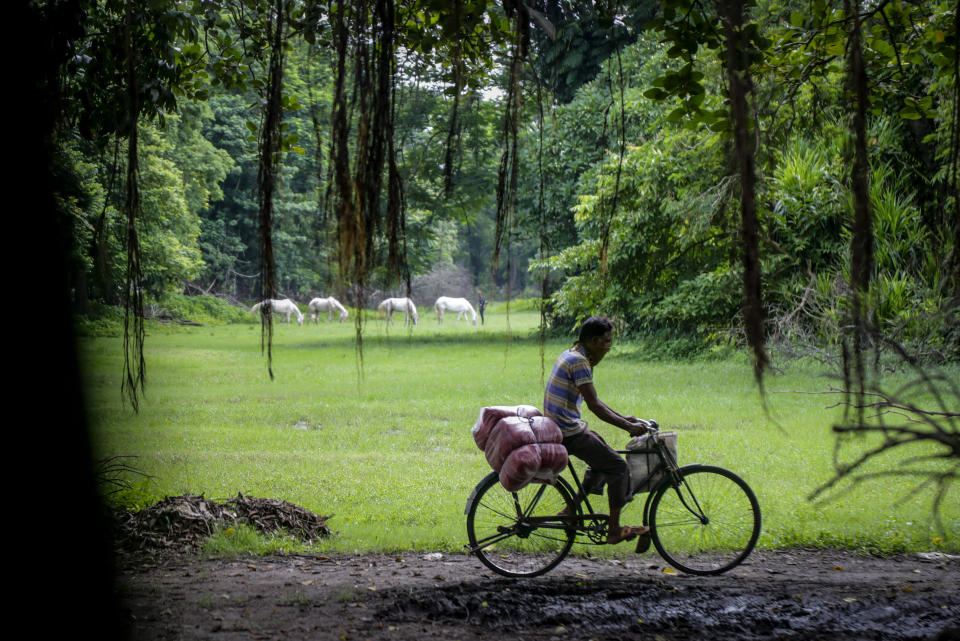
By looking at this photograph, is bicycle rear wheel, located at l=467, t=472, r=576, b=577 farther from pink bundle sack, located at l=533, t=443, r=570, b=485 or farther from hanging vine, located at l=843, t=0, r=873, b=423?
hanging vine, located at l=843, t=0, r=873, b=423

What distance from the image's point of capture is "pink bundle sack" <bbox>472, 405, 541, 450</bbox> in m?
4.27

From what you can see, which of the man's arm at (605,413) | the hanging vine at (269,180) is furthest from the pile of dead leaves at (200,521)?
the hanging vine at (269,180)

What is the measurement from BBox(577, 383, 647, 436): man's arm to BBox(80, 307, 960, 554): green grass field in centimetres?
47

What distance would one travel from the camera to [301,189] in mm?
30781

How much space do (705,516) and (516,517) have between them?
1119mm

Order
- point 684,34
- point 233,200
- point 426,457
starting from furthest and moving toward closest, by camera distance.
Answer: point 233,200 → point 426,457 → point 684,34

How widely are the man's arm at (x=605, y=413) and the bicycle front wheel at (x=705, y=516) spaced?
394mm

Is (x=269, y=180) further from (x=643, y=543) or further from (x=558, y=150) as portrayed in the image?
(x=643, y=543)

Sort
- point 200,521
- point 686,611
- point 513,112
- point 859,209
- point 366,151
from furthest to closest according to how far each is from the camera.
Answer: point 200,521, point 686,611, point 513,112, point 366,151, point 859,209

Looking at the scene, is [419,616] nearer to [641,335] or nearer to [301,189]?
[641,335]

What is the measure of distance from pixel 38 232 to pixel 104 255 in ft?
3.74

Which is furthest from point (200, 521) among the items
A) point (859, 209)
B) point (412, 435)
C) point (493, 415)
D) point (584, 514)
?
point (859, 209)

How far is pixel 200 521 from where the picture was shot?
5359 millimetres

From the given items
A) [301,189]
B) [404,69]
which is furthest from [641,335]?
[301,189]
